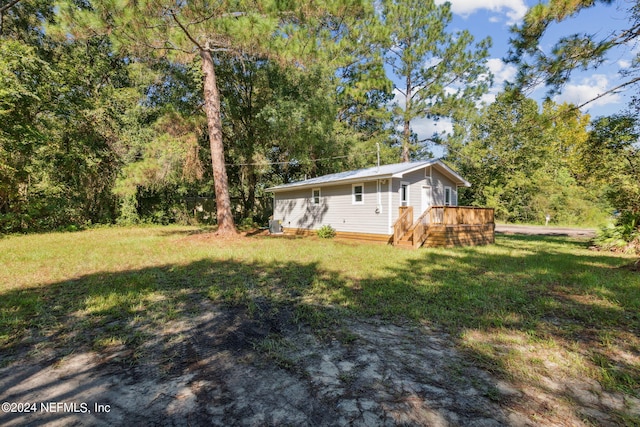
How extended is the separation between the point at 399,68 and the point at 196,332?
A: 21193 mm

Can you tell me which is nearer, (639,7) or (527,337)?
(527,337)

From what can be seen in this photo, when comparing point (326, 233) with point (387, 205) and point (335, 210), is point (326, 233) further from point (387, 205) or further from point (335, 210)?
point (387, 205)

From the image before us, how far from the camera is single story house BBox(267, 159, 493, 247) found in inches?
414

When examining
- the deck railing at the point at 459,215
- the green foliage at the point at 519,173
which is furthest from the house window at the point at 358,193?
the green foliage at the point at 519,173

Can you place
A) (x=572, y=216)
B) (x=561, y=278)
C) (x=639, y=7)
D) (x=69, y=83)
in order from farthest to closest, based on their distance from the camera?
(x=572, y=216) < (x=69, y=83) < (x=561, y=278) < (x=639, y=7)

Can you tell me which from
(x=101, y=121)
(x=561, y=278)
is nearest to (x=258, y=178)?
(x=101, y=121)

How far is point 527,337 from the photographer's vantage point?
3217 millimetres

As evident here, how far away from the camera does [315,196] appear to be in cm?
1442

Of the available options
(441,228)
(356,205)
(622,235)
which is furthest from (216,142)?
(622,235)

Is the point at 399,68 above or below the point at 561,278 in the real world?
above

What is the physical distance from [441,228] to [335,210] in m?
4.79

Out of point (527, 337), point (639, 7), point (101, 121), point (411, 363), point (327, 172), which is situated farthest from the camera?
point (327, 172)

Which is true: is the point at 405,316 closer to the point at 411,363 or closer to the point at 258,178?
the point at 411,363

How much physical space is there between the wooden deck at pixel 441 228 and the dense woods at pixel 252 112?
3.42 metres
